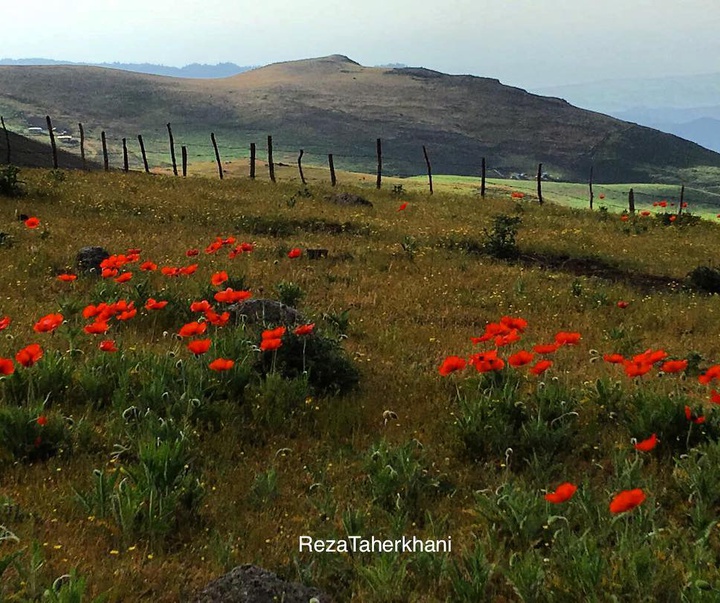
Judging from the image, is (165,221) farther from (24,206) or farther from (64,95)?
(64,95)

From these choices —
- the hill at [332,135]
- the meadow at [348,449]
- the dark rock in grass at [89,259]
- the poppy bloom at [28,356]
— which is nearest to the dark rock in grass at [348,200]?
the meadow at [348,449]

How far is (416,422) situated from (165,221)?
14.9 m

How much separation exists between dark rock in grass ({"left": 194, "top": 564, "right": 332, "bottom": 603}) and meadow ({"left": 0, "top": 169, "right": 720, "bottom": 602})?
7.9 inches

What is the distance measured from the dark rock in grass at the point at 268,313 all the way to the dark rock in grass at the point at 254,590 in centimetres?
474

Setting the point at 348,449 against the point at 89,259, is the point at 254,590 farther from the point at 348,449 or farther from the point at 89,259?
the point at 89,259

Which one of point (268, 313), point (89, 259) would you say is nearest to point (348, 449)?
point (268, 313)

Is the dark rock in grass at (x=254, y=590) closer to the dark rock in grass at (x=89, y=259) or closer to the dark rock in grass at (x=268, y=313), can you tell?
the dark rock in grass at (x=268, y=313)

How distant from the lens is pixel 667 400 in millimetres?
5324

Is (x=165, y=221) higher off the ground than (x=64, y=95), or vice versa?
(x=64, y=95)

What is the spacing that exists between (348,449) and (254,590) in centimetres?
225

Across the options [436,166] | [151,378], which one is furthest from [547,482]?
[436,166]

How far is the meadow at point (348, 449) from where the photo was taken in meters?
3.30

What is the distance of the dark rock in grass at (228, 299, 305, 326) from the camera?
7801mm

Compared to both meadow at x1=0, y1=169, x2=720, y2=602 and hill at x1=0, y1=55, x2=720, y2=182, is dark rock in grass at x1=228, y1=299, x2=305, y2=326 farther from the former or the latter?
hill at x1=0, y1=55, x2=720, y2=182
